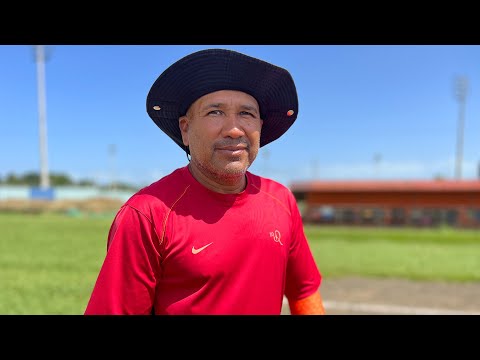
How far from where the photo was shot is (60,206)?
4156cm

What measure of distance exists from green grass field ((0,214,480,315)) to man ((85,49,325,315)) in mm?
4190

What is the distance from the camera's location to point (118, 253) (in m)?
1.59

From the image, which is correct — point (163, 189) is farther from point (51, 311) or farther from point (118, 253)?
point (51, 311)

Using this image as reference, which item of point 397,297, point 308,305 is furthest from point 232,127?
point 397,297

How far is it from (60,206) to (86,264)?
34854mm

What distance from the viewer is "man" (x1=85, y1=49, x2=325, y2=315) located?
1603 mm

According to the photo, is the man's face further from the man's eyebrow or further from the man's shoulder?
the man's shoulder

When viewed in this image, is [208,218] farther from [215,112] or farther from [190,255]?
[215,112]

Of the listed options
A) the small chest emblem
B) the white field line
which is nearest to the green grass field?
the white field line

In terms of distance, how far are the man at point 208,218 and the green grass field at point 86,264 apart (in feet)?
13.7

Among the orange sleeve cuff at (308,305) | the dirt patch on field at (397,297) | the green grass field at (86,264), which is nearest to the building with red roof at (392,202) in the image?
the green grass field at (86,264)

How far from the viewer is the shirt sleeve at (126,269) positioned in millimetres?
1578

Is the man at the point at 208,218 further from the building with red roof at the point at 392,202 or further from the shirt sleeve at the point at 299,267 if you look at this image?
the building with red roof at the point at 392,202
